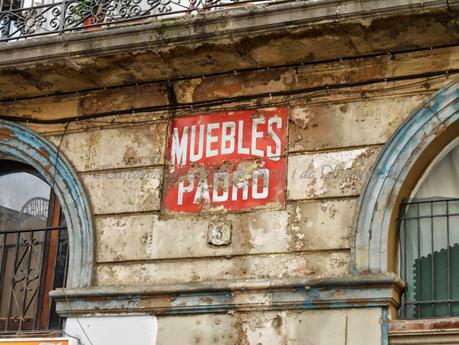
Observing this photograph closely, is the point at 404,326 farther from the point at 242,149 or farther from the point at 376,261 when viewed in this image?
the point at 242,149

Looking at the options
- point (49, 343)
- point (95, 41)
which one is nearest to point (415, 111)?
point (95, 41)

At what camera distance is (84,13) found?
384 inches

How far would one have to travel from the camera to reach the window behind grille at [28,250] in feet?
31.7

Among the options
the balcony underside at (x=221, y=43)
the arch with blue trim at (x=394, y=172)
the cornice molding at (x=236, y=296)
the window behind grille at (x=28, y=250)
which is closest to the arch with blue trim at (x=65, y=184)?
the cornice molding at (x=236, y=296)

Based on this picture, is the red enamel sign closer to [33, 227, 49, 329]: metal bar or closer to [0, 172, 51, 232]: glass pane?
[33, 227, 49, 329]: metal bar

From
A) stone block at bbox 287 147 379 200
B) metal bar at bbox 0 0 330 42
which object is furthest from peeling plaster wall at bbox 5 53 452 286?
metal bar at bbox 0 0 330 42

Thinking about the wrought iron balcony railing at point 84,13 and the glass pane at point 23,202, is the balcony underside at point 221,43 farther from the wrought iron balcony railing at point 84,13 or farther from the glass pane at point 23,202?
the glass pane at point 23,202

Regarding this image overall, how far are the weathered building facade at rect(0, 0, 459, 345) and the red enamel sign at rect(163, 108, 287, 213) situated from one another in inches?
0.8

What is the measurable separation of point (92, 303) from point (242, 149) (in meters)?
1.95

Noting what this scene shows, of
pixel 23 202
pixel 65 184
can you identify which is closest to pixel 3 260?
pixel 23 202

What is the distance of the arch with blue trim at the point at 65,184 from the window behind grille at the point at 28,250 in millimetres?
352

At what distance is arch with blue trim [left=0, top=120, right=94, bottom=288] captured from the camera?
9180 mm

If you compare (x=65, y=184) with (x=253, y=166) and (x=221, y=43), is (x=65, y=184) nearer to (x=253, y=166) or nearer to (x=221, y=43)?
(x=253, y=166)

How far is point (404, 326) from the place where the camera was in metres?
7.94
